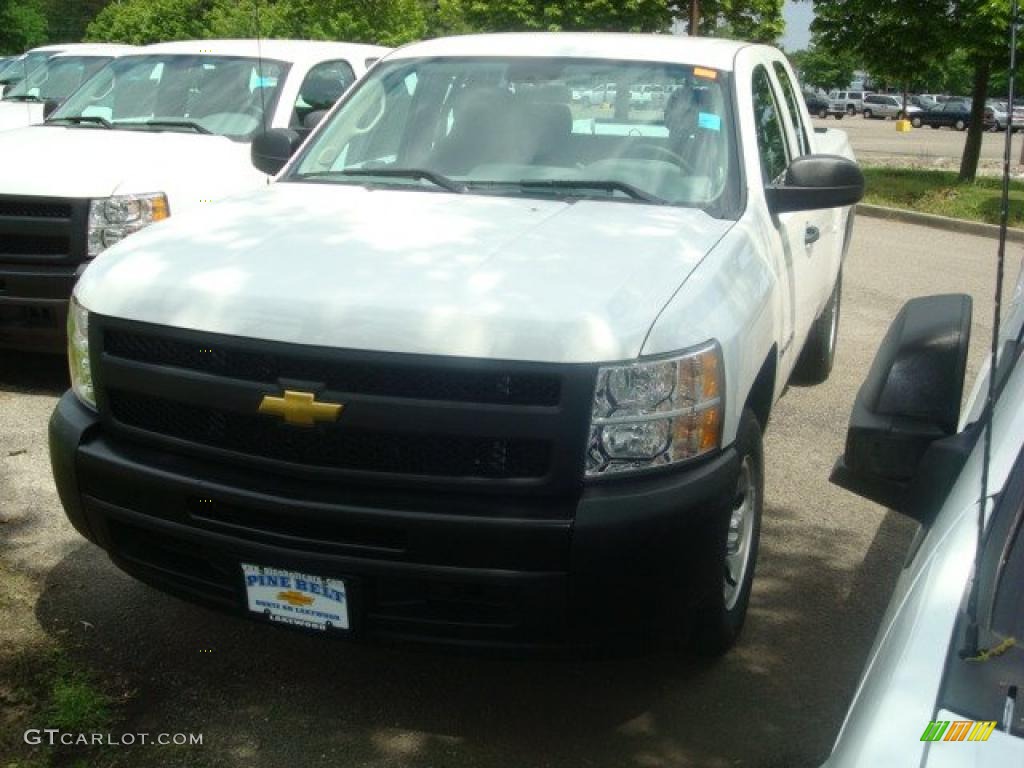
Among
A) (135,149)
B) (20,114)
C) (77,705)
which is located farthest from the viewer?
(20,114)

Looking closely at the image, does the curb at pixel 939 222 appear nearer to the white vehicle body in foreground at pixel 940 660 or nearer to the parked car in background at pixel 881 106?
the white vehicle body in foreground at pixel 940 660

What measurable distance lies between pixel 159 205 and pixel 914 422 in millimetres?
5038

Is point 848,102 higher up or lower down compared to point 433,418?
lower down

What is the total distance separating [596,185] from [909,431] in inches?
83.4

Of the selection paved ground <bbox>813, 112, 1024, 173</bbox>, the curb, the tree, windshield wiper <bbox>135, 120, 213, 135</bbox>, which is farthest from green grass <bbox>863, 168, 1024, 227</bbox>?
the tree

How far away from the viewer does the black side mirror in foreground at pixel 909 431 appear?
2.42 meters

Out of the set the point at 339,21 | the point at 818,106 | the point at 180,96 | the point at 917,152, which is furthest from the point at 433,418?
the point at 818,106

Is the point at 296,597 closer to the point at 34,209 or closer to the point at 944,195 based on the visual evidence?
the point at 34,209

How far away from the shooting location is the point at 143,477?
3.38 meters

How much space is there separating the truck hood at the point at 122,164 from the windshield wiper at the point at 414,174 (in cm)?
217

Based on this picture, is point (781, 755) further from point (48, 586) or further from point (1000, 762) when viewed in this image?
point (48, 586)

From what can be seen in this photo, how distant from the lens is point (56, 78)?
13484mm

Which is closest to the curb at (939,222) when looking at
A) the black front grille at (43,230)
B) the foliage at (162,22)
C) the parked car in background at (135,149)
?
the parked car in background at (135,149)

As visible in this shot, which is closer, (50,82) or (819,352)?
(819,352)
